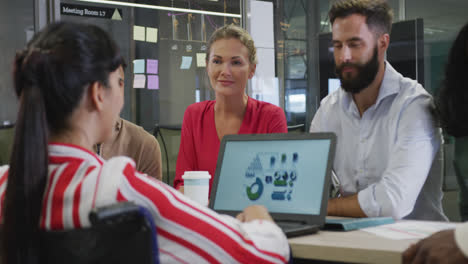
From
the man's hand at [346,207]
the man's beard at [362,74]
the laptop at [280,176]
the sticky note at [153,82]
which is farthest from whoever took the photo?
the sticky note at [153,82]

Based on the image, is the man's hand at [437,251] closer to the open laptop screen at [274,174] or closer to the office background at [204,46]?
the open laptop screen at [274,174]

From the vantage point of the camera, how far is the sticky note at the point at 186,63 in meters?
4.35

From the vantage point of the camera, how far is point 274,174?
1612 mm

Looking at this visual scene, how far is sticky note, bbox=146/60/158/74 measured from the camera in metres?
4.18

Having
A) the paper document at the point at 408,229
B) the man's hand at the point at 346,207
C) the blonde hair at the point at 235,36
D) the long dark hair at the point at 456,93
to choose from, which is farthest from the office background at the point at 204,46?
the paper document at the point at 408,229

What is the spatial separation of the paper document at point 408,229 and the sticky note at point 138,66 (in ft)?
9.47

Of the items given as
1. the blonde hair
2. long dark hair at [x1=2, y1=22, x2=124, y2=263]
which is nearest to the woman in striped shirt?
long dark hair at [x1=2, y1=22, x2=124, y2=263]

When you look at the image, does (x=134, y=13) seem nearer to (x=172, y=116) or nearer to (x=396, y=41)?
(x=172, y=116)

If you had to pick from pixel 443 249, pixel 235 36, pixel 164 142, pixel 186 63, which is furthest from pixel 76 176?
pixel 186 63

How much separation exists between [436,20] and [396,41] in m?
0.36

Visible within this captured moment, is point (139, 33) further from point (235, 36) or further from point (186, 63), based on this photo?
point (235, 36)

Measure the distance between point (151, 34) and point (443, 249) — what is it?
347 cm

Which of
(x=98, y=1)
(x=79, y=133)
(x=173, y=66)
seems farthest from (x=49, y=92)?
(x=173, y=66)

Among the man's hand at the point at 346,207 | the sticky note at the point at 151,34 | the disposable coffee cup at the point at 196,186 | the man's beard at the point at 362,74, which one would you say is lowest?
the man's hand at the point at 346,207
